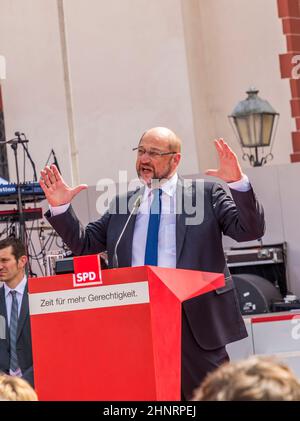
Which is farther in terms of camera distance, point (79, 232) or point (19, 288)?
point (19, 288)

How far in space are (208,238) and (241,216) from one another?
243 millimetres

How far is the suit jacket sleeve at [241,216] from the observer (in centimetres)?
420

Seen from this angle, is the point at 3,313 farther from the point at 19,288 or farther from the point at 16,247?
the point at 16,247

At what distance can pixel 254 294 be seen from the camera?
8398 millimetres

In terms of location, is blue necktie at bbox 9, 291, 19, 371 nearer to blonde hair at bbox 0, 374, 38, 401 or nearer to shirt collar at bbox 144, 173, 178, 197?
shirt collar at bbox 144, 173, 178, 197

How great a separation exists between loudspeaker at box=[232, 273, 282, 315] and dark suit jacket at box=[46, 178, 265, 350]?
3802 mm

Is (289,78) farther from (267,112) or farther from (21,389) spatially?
(21,389)

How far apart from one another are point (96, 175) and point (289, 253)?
116 inches

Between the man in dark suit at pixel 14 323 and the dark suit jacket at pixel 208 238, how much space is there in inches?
48.5

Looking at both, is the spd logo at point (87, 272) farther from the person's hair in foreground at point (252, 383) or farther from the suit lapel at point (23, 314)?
the suit lapel at point (23, 314)

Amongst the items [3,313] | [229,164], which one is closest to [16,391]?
[229,164]

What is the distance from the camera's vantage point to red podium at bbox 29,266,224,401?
3570 millimetres

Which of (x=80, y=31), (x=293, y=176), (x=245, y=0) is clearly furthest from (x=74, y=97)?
(x=293, y=176)

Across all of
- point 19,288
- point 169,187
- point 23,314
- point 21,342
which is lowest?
point 21,342
